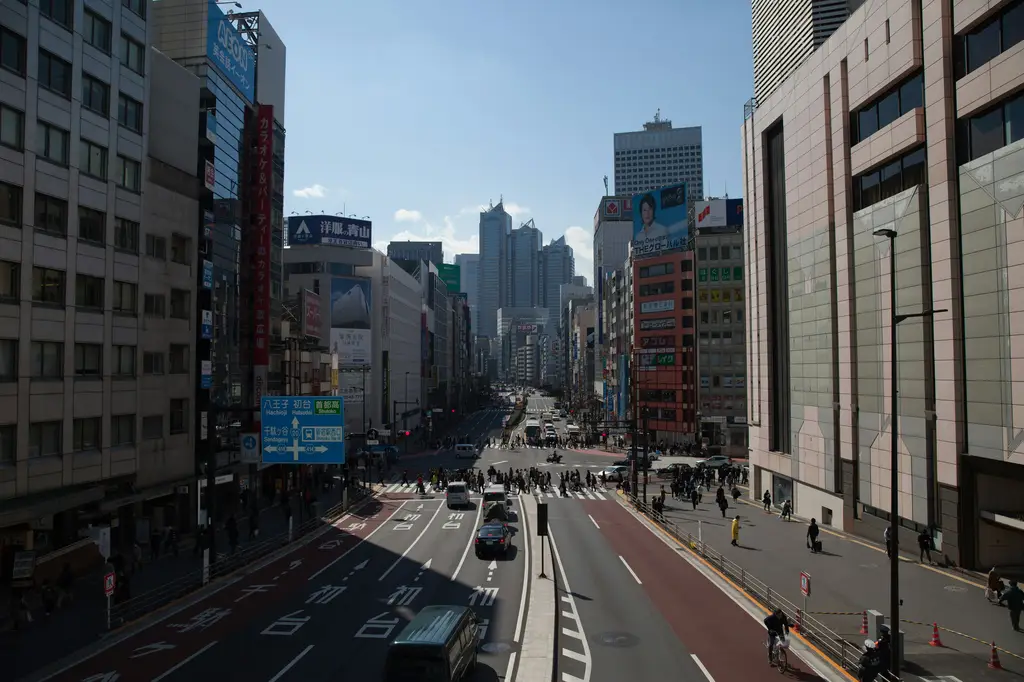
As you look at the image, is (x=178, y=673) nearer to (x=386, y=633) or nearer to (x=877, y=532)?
(x=386, y=633)

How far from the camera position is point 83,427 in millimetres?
31875

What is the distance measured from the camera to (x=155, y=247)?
38.1m

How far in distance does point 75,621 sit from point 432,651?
1547cm

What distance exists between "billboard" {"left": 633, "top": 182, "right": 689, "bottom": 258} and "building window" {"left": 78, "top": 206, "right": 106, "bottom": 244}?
83039mm

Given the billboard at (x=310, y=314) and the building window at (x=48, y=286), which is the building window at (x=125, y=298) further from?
the billboard at (x=310, y=314)

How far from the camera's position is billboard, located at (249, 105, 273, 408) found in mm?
49281

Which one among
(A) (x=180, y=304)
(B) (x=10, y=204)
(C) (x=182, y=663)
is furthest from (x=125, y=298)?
(C) (x=182, y=663)

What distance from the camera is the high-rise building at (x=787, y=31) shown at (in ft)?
190

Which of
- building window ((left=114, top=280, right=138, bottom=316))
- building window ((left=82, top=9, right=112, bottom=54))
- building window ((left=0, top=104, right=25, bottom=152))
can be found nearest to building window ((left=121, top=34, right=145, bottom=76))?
building window ((left=82, top=9, right=112, bottom=54))

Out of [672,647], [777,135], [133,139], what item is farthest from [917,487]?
[133,139]

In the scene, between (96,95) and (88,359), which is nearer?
(88,359)

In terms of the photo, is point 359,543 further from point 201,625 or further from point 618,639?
point 618,639

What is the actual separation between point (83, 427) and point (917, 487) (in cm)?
3656

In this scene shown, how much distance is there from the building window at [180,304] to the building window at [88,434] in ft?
28.7
